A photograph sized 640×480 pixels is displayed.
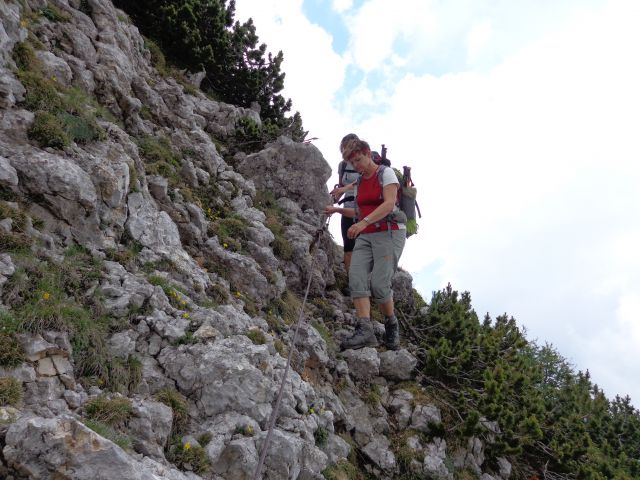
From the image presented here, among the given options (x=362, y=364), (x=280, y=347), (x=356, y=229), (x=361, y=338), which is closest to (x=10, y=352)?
(x=280, y=347)

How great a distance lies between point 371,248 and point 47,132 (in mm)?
5285

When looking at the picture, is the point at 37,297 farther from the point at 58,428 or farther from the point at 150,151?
the point at 150,151

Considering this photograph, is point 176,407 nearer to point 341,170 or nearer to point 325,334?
point 325,334

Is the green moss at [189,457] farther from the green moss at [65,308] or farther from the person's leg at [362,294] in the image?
the person's leg at [362,294]

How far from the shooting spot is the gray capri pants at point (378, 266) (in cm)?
776

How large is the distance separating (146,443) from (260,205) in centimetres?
700

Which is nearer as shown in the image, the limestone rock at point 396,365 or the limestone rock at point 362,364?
the limestone rock at point 362,364

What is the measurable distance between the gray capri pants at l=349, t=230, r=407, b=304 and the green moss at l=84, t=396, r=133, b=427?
4598 mm

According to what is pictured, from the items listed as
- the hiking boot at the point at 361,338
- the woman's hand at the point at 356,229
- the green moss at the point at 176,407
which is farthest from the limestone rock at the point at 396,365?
the green moss at the point at 176,407

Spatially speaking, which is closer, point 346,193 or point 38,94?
point 38,94

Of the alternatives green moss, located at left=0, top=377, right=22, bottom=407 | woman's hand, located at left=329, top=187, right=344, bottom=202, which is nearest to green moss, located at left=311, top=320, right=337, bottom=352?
woman's hand, located at left=329, top=187, right=344, bottom=202

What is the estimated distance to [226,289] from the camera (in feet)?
23.1

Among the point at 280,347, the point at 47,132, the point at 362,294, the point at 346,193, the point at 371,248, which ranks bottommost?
the point at 280,347

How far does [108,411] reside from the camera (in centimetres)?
392
